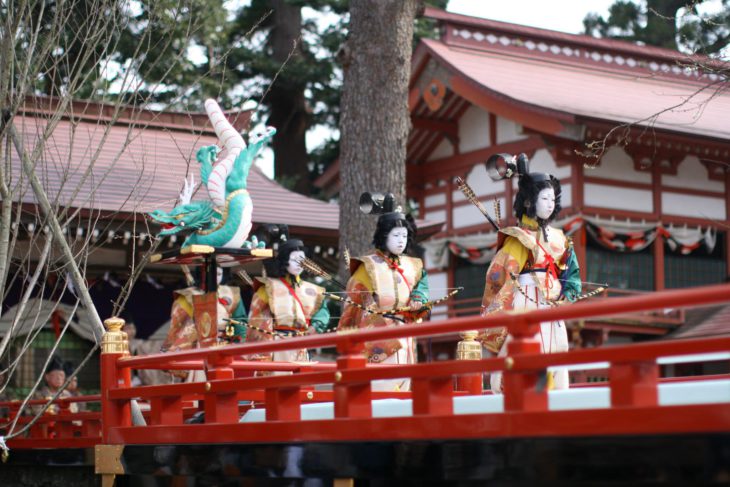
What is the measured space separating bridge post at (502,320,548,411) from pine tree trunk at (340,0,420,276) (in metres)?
7.08

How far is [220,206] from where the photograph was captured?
8.83 meters

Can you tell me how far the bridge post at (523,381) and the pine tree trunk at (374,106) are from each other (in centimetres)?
708

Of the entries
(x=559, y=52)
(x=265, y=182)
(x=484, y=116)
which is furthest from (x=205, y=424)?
(x=559, y=52)

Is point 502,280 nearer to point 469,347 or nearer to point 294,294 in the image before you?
point 469,347

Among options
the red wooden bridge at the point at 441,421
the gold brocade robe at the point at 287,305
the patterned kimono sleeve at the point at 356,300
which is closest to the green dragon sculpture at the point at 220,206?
the patterned kimono sleeve at the point at 356,300

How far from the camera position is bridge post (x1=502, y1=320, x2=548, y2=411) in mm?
5059

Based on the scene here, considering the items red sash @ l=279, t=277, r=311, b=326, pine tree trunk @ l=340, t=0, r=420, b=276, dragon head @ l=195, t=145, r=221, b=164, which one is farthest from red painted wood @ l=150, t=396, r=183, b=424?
pine tree trunk @ l=340, t=0, r=420, b=276

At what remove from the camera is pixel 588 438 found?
4723mm

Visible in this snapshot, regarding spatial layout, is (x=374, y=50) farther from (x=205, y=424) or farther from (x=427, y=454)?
(x=427, y=454)

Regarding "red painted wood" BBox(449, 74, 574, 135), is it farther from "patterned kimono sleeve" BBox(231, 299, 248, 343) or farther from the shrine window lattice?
"patterned kimono sleeve" BBox(231, 299, 248, 343)

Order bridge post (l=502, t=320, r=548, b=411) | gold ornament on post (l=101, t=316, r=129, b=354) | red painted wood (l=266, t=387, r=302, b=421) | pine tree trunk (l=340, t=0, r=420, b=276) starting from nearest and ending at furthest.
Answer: bridge post (l=502, t=320, r=548, b=411)
red painted wood (l=266, t=387, r=302, b=421)
gold ornament on post (l=101, t=316, r=129, b=354)
pine tree trunk (l=340, t=0, r=420, b=276)

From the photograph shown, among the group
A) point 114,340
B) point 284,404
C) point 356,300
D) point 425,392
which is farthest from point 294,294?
point 425,392

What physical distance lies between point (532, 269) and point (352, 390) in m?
2.32

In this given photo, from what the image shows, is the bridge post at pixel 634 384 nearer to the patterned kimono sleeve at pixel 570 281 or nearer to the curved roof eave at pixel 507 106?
the patterned kimono sleeve at pixel 570 281
